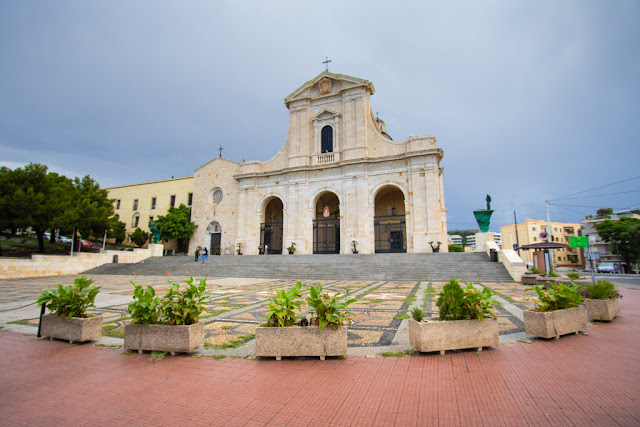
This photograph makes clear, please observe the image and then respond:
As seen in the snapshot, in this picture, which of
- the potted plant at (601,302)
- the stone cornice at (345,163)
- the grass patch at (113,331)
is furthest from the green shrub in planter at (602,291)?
the stone cornice at (345,163)

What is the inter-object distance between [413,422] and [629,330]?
572 cm

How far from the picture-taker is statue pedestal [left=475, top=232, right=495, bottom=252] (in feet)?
65.0

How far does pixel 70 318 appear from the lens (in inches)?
207

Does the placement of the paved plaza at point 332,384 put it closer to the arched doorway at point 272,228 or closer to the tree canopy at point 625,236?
the arched doorway at point 272,228

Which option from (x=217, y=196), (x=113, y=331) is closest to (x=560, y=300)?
(x=113, y=331)

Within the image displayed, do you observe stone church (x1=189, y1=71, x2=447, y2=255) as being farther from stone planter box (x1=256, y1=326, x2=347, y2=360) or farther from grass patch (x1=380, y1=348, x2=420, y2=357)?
stone planter box (x1=256, y1=326, x2=347, y2=360)

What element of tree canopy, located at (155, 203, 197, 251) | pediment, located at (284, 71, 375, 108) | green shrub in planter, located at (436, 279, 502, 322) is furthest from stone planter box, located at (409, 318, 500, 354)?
tree canopy, located at (155, 203, 197, 251)

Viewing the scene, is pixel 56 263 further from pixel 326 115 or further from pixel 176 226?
pixel 326 115

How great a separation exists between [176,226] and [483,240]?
26906mm

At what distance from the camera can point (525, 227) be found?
74000 millimetres

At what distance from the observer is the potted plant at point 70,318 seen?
518cm

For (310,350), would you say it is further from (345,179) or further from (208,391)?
(345,179)

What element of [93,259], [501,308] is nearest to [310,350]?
[501,308]

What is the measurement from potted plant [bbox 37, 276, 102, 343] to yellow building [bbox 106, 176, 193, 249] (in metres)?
30.6
